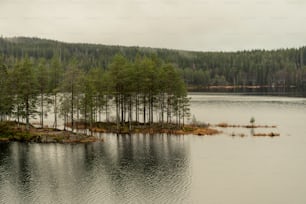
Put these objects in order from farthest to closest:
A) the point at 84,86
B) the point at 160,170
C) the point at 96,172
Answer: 1. the point at 84,86
2. the point at 160,170
3. the point at 96,172

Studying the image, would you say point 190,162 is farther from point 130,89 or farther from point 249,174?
point 130,89

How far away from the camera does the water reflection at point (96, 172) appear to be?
4484cm

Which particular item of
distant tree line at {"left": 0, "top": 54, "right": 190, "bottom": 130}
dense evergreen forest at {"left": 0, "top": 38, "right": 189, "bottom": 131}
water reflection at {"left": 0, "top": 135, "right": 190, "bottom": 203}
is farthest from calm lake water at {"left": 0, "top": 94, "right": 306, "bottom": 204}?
distant tree line at {"left": 0, "top": 54, "right": 190, "bottom": 130}

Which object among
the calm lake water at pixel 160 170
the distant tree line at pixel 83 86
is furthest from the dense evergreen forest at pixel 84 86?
the calm lake water at pixel 160 170

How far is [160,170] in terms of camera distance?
2208 inches

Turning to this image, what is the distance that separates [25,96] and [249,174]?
51.2 m

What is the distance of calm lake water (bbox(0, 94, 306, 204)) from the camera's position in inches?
1774

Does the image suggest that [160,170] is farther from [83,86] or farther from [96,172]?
[83,86]

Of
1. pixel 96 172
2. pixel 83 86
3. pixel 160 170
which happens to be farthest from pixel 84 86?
pixel 160 170

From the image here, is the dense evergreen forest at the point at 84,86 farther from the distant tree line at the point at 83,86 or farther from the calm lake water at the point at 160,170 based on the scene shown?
the calm lake water at the point at 160,170

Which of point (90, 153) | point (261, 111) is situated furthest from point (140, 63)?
point (261, 111)

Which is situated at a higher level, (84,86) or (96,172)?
(84,86)

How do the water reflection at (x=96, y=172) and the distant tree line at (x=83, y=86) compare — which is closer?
the water reflection at (x=96, y=172)

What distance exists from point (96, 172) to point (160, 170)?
9026mm
